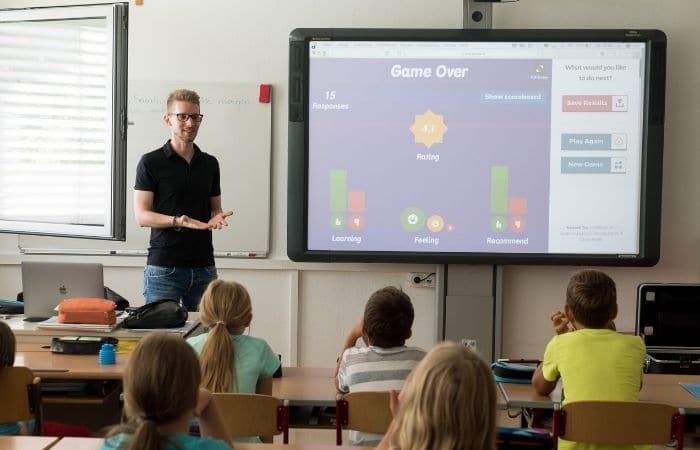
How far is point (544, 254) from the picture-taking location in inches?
235

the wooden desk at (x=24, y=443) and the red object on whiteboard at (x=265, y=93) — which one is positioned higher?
the red object on whiteboard at (x=265, y=93)

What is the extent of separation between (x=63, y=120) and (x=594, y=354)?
12.1 ft

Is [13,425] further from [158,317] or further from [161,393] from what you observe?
[161,393]

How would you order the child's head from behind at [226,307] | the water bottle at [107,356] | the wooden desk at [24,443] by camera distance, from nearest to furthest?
1. the wooden desk at [24,443]
2. the child's head from behind at [226,307]
3. the water bottle at [107,356]

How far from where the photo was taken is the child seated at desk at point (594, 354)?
3.39 m

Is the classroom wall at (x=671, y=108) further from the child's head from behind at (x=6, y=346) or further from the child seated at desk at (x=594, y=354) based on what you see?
the child's head from behind at (x=6, y=346)

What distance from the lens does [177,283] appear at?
16.4 ft

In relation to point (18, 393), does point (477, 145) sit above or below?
above

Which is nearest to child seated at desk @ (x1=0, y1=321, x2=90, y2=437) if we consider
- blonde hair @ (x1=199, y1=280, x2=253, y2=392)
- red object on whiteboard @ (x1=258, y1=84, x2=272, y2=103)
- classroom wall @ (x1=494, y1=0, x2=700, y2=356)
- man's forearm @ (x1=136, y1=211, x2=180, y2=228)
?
blonde hair @ (x1=199, y1=280, x2=253, y2=392)

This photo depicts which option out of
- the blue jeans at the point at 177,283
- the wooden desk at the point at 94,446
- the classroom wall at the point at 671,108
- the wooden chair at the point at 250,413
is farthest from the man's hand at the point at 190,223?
the classroom wall at the point at 671,108

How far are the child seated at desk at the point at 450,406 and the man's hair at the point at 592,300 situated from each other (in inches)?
66.0

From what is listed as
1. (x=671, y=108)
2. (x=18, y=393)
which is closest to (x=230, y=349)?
(x=18, y=393)

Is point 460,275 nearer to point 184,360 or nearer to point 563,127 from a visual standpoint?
point 563,127

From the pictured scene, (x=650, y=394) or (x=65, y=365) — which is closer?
(x=650, y=394)
